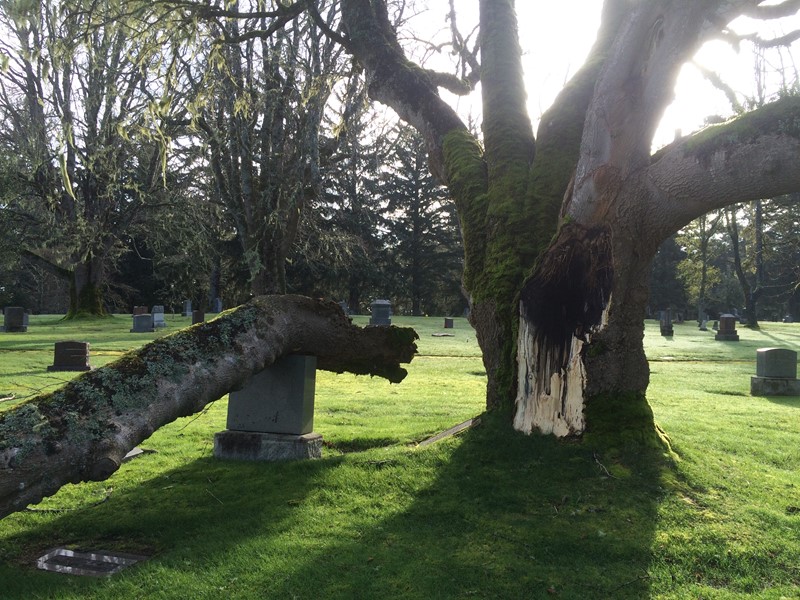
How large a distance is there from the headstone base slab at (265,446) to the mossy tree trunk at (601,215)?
1.88 meters

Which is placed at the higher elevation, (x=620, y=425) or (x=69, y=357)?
(x=620, y=425)

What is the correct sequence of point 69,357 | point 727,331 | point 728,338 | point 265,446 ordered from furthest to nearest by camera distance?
point 727,331
point 728,338
point 69,357
point 265,446

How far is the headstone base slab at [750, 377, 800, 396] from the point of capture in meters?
13.1

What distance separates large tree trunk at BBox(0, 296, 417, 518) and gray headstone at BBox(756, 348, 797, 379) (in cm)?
1057

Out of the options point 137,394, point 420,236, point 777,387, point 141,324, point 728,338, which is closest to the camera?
point 137,394

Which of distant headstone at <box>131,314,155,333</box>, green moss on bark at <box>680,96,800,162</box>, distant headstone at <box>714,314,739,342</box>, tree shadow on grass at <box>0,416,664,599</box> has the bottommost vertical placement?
tree shadow on grass at <box>0,416,664,599</box>

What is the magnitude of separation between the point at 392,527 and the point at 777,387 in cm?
1120

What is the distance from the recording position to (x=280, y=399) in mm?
6828

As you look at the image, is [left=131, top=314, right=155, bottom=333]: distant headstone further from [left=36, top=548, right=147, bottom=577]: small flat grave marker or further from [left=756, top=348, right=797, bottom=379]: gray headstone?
[left=36, top=548, right=147, bottom=577]: small flat grave marker

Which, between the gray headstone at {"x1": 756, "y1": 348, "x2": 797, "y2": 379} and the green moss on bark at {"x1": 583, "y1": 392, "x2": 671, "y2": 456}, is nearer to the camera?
the green moss on bark at {"x1": 583, "y1": 392, "x2": 671, "y2": 456}

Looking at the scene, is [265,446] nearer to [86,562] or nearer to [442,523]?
[86,562]

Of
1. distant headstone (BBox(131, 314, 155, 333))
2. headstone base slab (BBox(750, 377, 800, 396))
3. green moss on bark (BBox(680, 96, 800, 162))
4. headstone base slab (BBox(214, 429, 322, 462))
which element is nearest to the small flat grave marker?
headstone base slab (BBox(214, 429, 322, 462))

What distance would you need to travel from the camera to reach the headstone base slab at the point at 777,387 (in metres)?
13.1

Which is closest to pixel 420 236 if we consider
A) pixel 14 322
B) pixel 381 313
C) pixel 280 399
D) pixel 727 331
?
pixel 381 313
